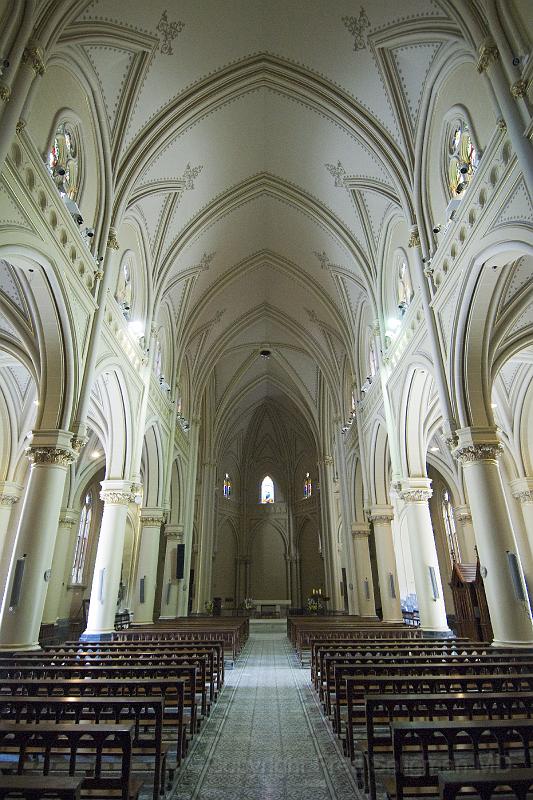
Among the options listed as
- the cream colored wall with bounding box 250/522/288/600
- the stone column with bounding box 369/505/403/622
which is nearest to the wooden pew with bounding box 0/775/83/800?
the stone column with bounding box 369/505/403/622

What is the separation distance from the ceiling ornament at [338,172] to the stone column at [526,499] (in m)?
12.0

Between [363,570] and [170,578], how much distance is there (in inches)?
342

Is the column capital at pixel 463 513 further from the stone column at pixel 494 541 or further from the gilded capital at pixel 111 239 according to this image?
the gilded capital at pixel 111 239

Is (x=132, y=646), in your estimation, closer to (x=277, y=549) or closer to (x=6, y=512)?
(x=6, y=512)

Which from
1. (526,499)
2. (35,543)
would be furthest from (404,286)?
(35,543)

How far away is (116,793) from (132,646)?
214 inches

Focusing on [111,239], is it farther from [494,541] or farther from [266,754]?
[266,754]

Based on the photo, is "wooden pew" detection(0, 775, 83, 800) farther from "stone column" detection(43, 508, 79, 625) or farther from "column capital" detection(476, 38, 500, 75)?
"stone column" detection(43, 508, 79, 625)

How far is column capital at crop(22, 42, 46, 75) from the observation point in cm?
810

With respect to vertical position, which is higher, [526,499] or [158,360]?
[158,360]

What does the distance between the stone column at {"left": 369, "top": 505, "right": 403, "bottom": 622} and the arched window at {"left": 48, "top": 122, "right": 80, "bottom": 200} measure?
Answer: 46.7ft

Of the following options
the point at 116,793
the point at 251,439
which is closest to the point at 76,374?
the point at 116,793

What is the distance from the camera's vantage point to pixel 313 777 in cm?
448

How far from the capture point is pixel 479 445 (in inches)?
378
